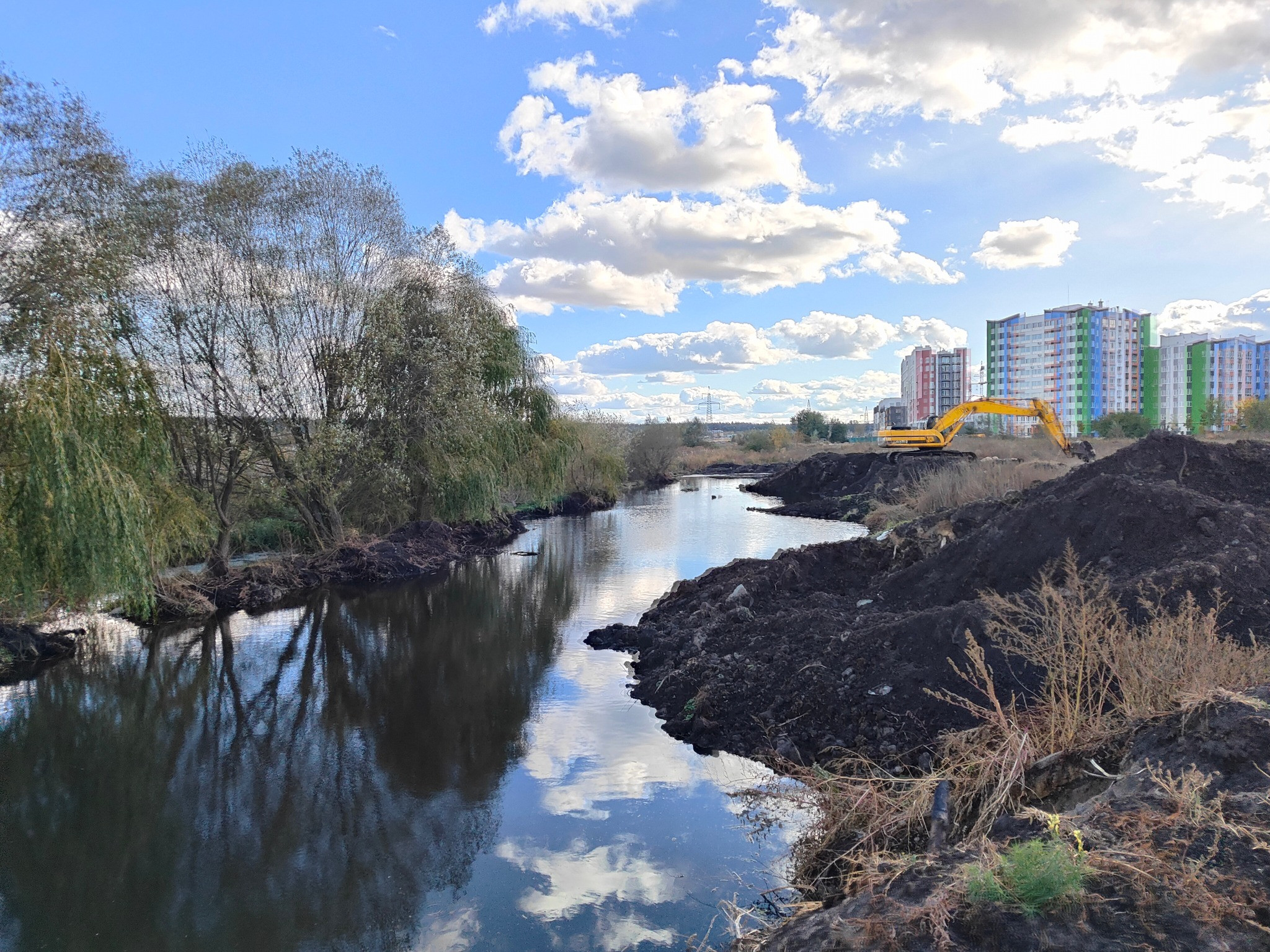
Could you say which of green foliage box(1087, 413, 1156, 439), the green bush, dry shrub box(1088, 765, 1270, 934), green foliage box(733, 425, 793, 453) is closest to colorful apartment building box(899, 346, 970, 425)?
green foliage box(733, 425, 793, 453)

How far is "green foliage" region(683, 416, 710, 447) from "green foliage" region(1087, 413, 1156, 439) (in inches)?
1425

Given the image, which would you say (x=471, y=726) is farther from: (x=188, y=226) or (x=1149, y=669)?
(x=188, y=226)

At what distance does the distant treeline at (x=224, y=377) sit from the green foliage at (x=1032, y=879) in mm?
10077

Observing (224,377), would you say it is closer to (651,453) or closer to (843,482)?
(843,482)

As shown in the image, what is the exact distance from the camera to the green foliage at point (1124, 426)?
5281 centimetres

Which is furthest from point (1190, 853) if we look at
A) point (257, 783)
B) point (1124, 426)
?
point (1124, 426)

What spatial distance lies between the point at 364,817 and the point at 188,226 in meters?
13.4

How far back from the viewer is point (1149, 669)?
486 cm

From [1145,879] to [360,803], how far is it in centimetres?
586

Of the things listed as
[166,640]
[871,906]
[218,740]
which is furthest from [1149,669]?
[166,640]

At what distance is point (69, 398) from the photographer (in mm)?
9477

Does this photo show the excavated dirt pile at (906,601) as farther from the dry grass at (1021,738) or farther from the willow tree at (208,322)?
the willow tree at (208,322)

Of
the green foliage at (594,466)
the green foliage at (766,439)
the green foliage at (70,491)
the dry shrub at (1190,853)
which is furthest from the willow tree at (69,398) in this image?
the green foliage at (766,439)

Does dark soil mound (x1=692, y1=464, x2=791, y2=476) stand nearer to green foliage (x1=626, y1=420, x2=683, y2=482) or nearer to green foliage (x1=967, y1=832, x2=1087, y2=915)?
green foliage (x1=626, y1=420, x2=683, y2=482)
